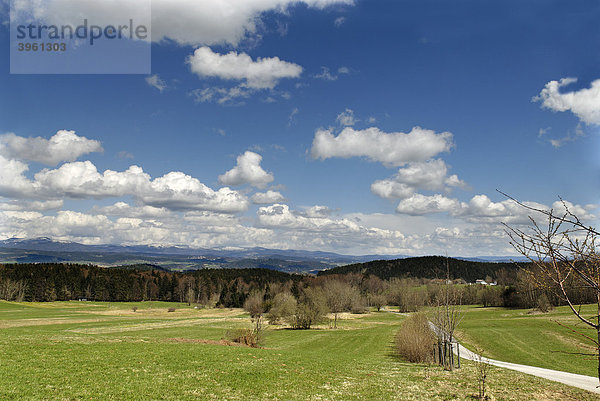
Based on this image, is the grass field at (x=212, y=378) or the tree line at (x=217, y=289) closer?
the grass field at (x=212, y=378)

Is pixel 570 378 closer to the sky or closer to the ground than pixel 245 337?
closer to the sky

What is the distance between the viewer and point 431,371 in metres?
24.0

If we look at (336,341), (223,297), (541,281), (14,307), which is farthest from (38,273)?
(541,281)

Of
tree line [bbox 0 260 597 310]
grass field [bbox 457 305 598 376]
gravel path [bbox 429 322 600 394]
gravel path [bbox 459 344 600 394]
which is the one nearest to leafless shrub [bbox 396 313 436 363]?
gravel path [bbox 429 322 600 394]

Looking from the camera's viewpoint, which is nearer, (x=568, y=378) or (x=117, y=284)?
(x=568, y=378)

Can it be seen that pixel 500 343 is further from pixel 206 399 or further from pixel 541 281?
pixel 541 281

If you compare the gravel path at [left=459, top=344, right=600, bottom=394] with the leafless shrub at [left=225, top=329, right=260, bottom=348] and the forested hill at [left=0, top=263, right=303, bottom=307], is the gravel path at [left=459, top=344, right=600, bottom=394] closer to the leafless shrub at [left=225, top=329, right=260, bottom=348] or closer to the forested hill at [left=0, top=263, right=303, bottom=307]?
the leafless shrub at [left=225, top=329, right=260, bottom=348]

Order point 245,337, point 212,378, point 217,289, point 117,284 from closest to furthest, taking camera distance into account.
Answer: point 212,378
point 245,337
point 117,284
point 217,289

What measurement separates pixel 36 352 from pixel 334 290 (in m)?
113

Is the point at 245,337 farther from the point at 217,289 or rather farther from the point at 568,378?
the point at 217,289

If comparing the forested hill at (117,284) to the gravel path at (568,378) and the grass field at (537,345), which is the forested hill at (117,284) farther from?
the gravel path at (568,378)

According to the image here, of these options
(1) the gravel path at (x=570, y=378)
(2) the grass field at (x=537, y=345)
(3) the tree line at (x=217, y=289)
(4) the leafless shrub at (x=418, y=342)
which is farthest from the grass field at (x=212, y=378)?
(3) the tree line at (x=217, y=289)

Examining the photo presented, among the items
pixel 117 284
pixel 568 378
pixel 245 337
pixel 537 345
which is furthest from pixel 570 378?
pixel 117 284

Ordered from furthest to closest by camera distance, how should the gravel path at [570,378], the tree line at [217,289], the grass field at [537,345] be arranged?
the tree line at [217,289] < the grass field at [537,345] < the gravel path at [570,378]
